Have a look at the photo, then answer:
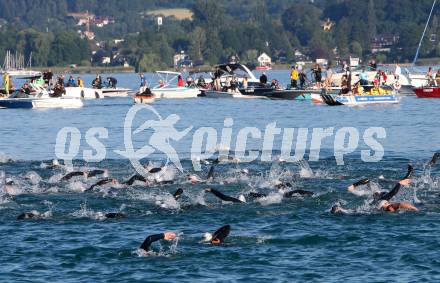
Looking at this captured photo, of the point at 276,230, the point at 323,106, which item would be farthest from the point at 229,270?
the point at 323,106

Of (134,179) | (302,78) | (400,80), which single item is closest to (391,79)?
(400,80)

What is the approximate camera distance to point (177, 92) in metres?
93.2

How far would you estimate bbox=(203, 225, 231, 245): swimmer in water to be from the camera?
25078mm

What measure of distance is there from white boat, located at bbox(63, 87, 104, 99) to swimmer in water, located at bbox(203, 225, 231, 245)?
64042mm

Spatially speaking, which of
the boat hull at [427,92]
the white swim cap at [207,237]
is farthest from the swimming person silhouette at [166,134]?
the boat hull at [427,92]

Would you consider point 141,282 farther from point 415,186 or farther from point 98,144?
point 98,144

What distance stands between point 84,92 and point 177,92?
7520mm

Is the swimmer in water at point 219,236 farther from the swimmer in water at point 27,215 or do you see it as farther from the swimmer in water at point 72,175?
the swimmer in water at point 72,175

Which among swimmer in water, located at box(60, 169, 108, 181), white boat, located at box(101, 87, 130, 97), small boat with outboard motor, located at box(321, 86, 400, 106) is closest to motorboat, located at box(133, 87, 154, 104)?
white boat, located at box(101, 87, 130, 97)

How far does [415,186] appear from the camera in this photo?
1302 inches

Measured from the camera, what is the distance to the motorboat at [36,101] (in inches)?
3066

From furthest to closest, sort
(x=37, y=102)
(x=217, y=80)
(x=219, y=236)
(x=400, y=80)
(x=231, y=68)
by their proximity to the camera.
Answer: (x=231, y=68) < (x=400, y=80) < (x=217, y=80) < (x=37, y=102) < (x=219, y=236)

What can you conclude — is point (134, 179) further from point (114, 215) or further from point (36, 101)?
point (36, 101)

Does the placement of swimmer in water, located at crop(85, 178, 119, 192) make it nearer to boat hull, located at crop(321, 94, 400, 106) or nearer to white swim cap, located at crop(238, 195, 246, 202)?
white swim cap, located at crop(238, 195, 246, 202)
